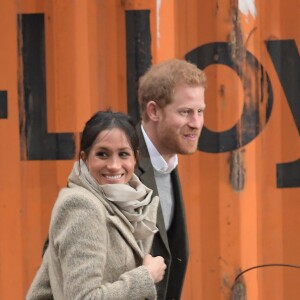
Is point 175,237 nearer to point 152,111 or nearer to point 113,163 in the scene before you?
point 152,111

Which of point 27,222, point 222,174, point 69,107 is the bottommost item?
point 27,222

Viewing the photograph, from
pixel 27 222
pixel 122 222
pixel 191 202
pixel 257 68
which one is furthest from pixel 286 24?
pixel 122 222

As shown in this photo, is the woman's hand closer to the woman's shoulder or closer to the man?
the woman's shoulder

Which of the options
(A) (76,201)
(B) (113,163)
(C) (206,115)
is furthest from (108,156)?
(C) (206,115)

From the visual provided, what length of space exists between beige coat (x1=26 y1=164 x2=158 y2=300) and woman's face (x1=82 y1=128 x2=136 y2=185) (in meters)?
0.07

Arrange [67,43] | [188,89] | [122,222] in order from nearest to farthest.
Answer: [122,222]
[188,89]
[67,43]

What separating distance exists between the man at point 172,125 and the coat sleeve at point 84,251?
0.72 metres

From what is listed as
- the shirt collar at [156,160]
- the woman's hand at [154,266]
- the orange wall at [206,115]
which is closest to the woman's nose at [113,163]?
the woman's hand at [154,266]

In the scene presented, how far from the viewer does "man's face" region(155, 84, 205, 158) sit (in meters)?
2.64

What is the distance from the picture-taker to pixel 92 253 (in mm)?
1824

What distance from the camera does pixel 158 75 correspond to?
2646 mm

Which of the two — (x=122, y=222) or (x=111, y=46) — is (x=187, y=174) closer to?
(x=111, y=46)

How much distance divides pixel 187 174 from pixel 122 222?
1.40 metres

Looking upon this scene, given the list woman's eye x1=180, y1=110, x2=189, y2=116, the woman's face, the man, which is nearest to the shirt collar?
the man
